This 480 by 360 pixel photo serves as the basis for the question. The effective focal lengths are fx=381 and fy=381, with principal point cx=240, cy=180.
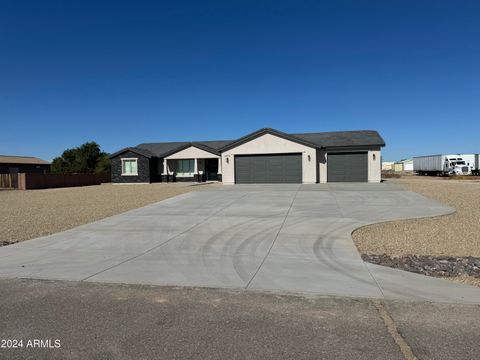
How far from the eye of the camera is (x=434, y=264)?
22.6ft

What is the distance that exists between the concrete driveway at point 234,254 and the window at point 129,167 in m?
24.4

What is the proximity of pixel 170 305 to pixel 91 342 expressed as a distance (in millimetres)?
1251

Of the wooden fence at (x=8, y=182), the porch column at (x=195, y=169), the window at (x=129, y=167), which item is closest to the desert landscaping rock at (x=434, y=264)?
the porch column at (x=195, y=169)

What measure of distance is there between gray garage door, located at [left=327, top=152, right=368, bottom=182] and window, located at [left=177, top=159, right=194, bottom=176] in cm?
1421

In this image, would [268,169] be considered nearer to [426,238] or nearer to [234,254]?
[426,238]

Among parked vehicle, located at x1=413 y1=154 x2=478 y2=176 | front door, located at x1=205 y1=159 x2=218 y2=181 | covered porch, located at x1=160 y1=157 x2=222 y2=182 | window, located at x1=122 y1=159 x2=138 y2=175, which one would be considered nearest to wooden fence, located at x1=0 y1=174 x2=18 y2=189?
window, located at x1=122 y1=159 x2=138 y2=175

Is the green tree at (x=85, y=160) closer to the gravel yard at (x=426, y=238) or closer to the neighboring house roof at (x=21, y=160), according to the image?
the neighboring house roof at (x=21, y=160)

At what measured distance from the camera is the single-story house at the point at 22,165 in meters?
55.4

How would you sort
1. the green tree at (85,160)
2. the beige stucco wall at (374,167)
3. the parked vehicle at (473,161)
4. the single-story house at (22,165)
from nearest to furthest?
1. the beige stucco wall at (374,167)
2. the parked vehicle at (473,161)
3. the single-story house at (22,165)
4. the green tree at (85,160)

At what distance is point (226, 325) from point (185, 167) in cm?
3463

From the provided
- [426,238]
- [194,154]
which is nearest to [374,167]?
[194,154]

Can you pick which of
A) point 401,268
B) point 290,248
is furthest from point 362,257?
point 290,248

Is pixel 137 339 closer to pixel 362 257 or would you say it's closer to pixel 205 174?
pixel 362 257

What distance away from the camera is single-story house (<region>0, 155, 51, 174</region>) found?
182ft
